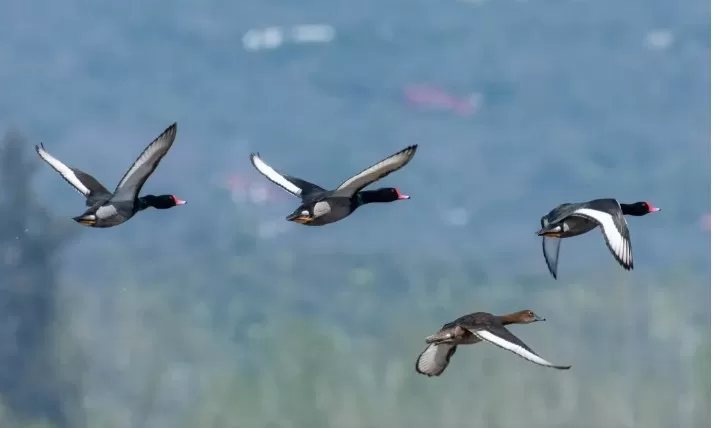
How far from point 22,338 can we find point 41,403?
104 cm

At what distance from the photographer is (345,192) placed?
1290cm

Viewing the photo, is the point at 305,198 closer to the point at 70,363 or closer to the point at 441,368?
the point at 441,368

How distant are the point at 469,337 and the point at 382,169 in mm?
1663

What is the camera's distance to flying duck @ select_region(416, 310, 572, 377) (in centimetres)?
1162

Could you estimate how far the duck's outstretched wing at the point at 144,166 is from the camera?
12.5m

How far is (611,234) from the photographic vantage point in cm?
1255

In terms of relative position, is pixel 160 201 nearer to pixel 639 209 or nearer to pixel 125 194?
pixel 125 194

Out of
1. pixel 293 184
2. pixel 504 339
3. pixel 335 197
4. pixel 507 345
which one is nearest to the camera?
pixel 507 345

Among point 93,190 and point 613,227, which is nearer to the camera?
point 613,227

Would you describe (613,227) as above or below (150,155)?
below

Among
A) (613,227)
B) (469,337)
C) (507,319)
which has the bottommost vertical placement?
(507,319)

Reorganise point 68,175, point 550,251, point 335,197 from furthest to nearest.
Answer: point 550,251 → point 68,175 → point 335,197

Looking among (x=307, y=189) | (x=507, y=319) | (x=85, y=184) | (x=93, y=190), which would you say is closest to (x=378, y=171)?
(x=307, y=189)

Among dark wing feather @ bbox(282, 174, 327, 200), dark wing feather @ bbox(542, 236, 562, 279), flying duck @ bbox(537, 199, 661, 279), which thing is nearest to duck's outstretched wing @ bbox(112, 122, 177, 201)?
dark wing feather @ bbox(282, 174, 327, 200)
